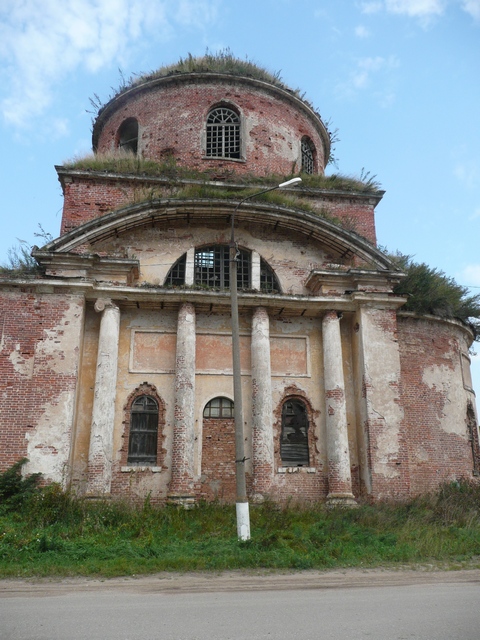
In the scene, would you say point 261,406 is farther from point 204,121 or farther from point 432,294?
point 204,121

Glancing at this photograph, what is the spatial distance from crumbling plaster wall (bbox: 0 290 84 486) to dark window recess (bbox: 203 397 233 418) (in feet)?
10.2

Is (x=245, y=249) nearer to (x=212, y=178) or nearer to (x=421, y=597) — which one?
(x=212, y=178)

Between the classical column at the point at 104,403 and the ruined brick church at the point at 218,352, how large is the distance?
4 cm

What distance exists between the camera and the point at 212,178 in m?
16.2

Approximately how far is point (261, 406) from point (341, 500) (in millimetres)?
2738

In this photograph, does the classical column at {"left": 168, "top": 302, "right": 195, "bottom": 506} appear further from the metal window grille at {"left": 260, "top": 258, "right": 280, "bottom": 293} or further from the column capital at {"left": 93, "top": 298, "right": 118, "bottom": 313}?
the metal window grille at {"left": 260, "top": 258, "right": 280, "bottom": 293}

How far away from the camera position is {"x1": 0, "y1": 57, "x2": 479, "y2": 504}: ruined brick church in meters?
13.0

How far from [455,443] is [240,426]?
7753 mm

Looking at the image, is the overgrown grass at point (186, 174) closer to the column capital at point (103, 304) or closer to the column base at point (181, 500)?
the column capital at point (103, 304)

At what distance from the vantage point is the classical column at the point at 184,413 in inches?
496

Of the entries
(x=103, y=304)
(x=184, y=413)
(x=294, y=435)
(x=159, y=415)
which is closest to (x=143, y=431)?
(x=159, y=415)

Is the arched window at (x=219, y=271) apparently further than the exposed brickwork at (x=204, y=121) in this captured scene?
No

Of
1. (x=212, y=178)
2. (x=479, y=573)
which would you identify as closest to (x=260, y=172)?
(x=212, y=178)

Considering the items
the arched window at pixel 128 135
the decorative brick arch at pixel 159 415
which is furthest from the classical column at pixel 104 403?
the arched window at pixel 128 135
